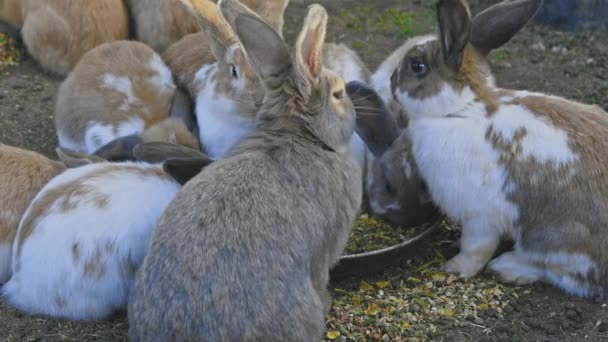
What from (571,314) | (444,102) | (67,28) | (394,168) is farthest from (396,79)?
(67,28)

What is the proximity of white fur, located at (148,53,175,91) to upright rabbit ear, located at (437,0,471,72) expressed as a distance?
1883 millimetres

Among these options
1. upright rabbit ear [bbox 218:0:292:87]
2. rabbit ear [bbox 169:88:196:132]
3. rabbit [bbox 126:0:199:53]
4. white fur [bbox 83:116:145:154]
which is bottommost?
white fur [bbox 83:116:145:154]

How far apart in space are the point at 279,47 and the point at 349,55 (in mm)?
1863

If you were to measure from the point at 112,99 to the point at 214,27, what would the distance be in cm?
82

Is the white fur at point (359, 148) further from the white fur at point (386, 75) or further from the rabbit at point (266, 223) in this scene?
the rabbit at point (266, 223)

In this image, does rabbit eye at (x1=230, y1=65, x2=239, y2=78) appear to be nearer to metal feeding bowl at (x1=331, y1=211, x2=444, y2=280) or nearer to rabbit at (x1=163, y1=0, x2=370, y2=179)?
rabbit at (x1=163, y1=0, x2=370, y2=179)

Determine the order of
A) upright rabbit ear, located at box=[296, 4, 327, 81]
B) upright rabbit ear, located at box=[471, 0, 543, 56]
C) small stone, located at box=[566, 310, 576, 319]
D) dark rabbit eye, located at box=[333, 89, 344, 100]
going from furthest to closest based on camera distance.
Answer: upright rabbit ear, located at box=[471, 0, 543, 56]
small stone, located at box=[566, 310, 576, 319]
dark rabbit eye, located at box=[333, 89, 344, 100]
upright rabbit ear, located at box=[296, 4, 327, 81]

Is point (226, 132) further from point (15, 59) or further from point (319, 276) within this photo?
point (15, 59)

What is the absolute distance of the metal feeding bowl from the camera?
146 inches

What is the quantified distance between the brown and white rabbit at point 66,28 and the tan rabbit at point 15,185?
1.84m

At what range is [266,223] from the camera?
286cm

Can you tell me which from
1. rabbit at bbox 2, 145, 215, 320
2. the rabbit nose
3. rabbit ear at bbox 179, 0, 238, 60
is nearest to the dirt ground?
rabbit at bbox 2, 145, 215, 320

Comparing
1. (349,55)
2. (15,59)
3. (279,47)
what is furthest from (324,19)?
(15,59)

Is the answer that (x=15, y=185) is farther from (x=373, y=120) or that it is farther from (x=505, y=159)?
(x=505, y=159)
